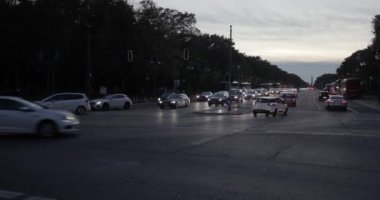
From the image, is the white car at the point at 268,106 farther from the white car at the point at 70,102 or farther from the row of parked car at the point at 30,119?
the row of parked car at the point at 30,119

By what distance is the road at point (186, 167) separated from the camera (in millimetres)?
9461

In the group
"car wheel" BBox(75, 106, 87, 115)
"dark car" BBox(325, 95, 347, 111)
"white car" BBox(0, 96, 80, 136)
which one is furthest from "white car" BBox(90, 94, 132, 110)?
"white car" BBox(0, 96, 80, 136)

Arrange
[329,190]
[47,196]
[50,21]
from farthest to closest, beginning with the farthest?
[50,21] < [329,190] < [47,196]

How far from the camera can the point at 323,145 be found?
58.7 feet

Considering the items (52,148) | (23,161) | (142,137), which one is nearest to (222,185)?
(23,161)

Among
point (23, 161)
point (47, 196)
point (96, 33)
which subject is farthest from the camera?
point (96, 33)

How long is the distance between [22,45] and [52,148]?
5161cm

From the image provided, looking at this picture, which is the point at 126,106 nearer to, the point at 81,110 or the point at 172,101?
the point at 172,101

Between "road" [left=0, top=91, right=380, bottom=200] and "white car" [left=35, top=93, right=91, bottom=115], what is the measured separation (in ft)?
59.9

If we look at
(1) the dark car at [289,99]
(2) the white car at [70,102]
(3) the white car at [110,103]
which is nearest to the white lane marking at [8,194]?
(2) the white car at [70,102]

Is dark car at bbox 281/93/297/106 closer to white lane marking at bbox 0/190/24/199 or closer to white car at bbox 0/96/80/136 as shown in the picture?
white car at bbox 0/96/80/136

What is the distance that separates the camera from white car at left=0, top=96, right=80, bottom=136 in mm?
18875

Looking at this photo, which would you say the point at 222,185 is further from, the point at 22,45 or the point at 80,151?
the point at 22,45

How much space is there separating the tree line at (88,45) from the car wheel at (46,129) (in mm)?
33769
